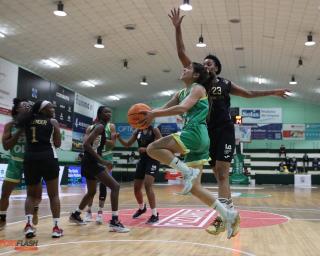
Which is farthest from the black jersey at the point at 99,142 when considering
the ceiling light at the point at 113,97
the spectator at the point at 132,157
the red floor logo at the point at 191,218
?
the spectator at the point at 132,157

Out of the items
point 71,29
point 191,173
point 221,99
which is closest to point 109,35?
point 71,29

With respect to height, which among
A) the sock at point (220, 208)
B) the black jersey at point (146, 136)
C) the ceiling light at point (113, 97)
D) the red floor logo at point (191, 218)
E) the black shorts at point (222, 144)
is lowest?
the red floor logo at point (191, 218)

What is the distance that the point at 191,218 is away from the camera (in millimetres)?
8125

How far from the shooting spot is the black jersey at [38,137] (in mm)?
5844

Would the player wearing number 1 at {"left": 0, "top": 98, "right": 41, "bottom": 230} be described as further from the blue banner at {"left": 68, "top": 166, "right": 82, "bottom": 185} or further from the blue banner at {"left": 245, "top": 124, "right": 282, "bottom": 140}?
the blue banner at {"left": 245, "top": 124, "right": 282, "bottom": 140}

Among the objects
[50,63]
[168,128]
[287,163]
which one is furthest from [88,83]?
[287,163]

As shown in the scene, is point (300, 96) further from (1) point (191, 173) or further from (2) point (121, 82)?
(1) point (191, 173)

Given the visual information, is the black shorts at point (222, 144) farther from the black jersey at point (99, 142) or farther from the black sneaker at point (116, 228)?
the black jersey at point (99, 142)

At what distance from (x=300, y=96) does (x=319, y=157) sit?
408 cm

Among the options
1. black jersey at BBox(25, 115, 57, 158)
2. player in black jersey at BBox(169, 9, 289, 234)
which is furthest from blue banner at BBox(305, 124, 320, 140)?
black jersey at BBox(25, 115, 57, 158)

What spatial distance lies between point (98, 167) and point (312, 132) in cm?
2400

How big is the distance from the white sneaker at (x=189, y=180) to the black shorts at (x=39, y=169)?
7.48 feet

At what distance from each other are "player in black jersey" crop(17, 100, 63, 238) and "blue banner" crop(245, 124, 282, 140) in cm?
2355

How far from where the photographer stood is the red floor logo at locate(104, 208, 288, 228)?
284 inches
